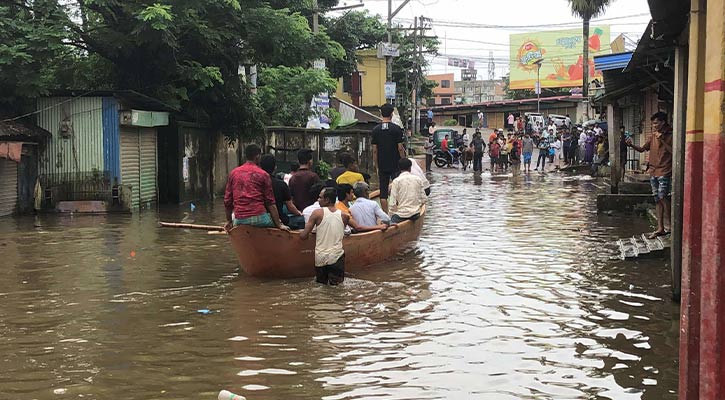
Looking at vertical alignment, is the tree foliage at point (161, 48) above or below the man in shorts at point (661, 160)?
above

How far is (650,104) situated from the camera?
1970 cm

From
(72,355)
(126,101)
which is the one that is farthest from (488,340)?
(126,101)

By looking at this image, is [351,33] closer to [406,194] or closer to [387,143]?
[387,143]

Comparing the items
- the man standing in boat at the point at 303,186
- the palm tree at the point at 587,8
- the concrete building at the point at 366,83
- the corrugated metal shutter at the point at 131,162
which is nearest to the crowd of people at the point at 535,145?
the palm tree at the point at 587,8

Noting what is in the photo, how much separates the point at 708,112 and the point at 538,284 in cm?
634

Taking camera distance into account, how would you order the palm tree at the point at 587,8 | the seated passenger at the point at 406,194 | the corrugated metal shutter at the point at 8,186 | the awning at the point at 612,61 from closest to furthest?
the seated passenger at the point at 406,194 < the awning at the point at 612,61 < the corrugated metal shutter at the point at 8,186 < the palm tree at the point at 587,8

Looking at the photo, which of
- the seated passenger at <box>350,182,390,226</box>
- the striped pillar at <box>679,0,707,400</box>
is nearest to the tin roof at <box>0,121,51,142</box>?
the seated passenger at <box>350,182,390,226</box>

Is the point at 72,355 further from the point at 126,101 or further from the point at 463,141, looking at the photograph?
the point at 463,141

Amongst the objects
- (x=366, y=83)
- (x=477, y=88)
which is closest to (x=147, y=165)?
(x=366, y=83)

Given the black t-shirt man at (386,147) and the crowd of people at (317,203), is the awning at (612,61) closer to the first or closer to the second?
the black t-shirt man at (386,147)

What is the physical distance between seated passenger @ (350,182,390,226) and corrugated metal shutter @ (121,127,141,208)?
→ 32.6ft

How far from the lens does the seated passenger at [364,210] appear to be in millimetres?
10656

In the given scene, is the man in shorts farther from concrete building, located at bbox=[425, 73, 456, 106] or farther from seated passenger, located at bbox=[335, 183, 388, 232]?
concrete building, located at bbox=[425, 73, 456, 106]

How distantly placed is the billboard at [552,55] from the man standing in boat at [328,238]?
57.1 metres
